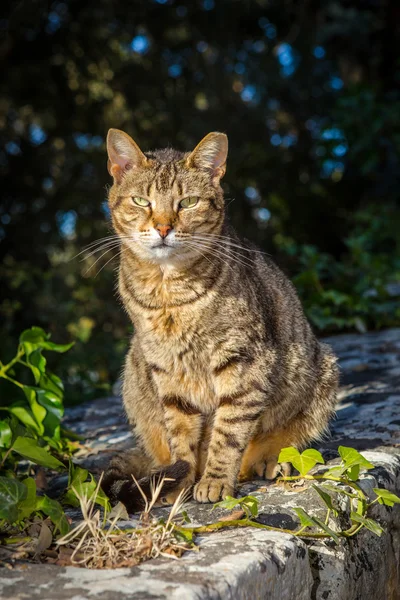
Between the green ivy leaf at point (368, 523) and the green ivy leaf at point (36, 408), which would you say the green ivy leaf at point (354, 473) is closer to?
the green ivy leaf at point (368, 523)

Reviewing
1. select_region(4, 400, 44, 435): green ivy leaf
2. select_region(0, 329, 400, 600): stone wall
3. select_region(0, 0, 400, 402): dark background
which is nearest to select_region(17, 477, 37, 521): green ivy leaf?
select_region(0, 329, 400, 600): stone wall

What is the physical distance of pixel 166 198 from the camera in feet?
9.70

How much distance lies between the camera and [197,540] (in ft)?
6.52

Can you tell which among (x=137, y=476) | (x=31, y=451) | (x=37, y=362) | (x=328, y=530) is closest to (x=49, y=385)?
(x=37, y=362)

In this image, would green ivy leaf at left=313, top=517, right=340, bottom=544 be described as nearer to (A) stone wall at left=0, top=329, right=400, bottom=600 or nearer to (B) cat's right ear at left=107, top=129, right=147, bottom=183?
(A) stone wall at left=0, top=329, right=400, bottom=600

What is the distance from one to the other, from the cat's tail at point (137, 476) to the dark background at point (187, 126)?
341cm

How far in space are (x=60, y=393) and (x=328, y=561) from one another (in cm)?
146

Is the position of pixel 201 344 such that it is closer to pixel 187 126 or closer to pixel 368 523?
pixel 368 523

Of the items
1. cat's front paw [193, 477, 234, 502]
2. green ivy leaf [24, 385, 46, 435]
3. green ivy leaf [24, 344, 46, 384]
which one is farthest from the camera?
green ivy leaf [24, 344, 46, 384]

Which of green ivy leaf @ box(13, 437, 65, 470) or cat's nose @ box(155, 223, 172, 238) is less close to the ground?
cat's nose @ box(155, 223, 172, 238)

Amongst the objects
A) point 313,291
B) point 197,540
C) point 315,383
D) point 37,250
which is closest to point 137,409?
point 315,383

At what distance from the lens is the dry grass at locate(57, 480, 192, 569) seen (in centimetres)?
178

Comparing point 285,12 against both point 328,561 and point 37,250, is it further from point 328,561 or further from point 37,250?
point 328,561

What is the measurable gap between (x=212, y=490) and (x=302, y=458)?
1.10ft
